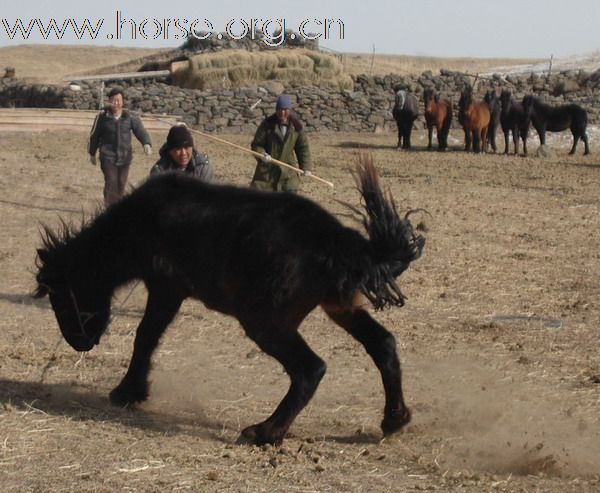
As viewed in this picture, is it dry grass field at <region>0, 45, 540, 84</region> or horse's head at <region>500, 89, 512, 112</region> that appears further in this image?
dry grass field at <region>0, 45, 540, 84</region>

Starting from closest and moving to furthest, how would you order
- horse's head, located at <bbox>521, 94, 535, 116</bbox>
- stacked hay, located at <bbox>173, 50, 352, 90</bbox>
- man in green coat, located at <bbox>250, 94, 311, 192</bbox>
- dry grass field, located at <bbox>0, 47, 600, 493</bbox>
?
1. dry grass field, located at <bbox>0, 47, 600, 493</bbox>
2. man in green coat, located at <bbox>250, 94, 311, 192</bbox>
3. horse's head, located at <bbox>521, 94, 535, 116</bbox>
4. stacked hay, located at <bbox>173, 50, 352, 90</bbox>

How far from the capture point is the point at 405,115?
2739 cm

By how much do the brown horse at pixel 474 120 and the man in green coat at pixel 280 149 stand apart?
1633 cm

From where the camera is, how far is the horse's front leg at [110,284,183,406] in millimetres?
6348

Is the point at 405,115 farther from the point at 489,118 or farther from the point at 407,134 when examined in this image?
the point at 489,118

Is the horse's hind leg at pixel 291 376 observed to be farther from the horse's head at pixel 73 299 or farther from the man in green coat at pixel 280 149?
the man in green coat at pixel 280 149

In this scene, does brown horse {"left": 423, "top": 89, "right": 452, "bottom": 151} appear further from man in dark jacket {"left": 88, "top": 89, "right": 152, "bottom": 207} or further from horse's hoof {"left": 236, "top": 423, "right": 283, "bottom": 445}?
horse's hoof {"left": 236, "top": 423, "right": 283, "bottom": 445}

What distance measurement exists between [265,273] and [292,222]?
33cm

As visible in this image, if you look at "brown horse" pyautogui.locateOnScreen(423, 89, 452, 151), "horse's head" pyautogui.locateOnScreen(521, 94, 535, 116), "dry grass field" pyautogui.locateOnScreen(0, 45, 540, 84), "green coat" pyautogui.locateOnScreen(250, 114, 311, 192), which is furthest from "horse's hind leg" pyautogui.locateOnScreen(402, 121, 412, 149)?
"dry grass field" pyautogui.locateOnScreen(0, 45, 540, 84)

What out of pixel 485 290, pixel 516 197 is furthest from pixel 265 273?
pixel 516 197

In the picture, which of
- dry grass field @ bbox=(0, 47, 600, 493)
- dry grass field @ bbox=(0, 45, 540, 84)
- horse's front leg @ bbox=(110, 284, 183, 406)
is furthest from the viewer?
dry grass field @ bbox=(0, 45, 540, 84)

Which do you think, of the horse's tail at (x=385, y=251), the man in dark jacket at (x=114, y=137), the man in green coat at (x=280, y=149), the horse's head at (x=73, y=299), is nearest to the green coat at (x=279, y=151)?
the man in green coat at (x=280, y=149)

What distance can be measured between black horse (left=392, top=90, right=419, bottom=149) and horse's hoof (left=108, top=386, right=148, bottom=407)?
2165 centimetres

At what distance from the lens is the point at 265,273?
5.65 metres
